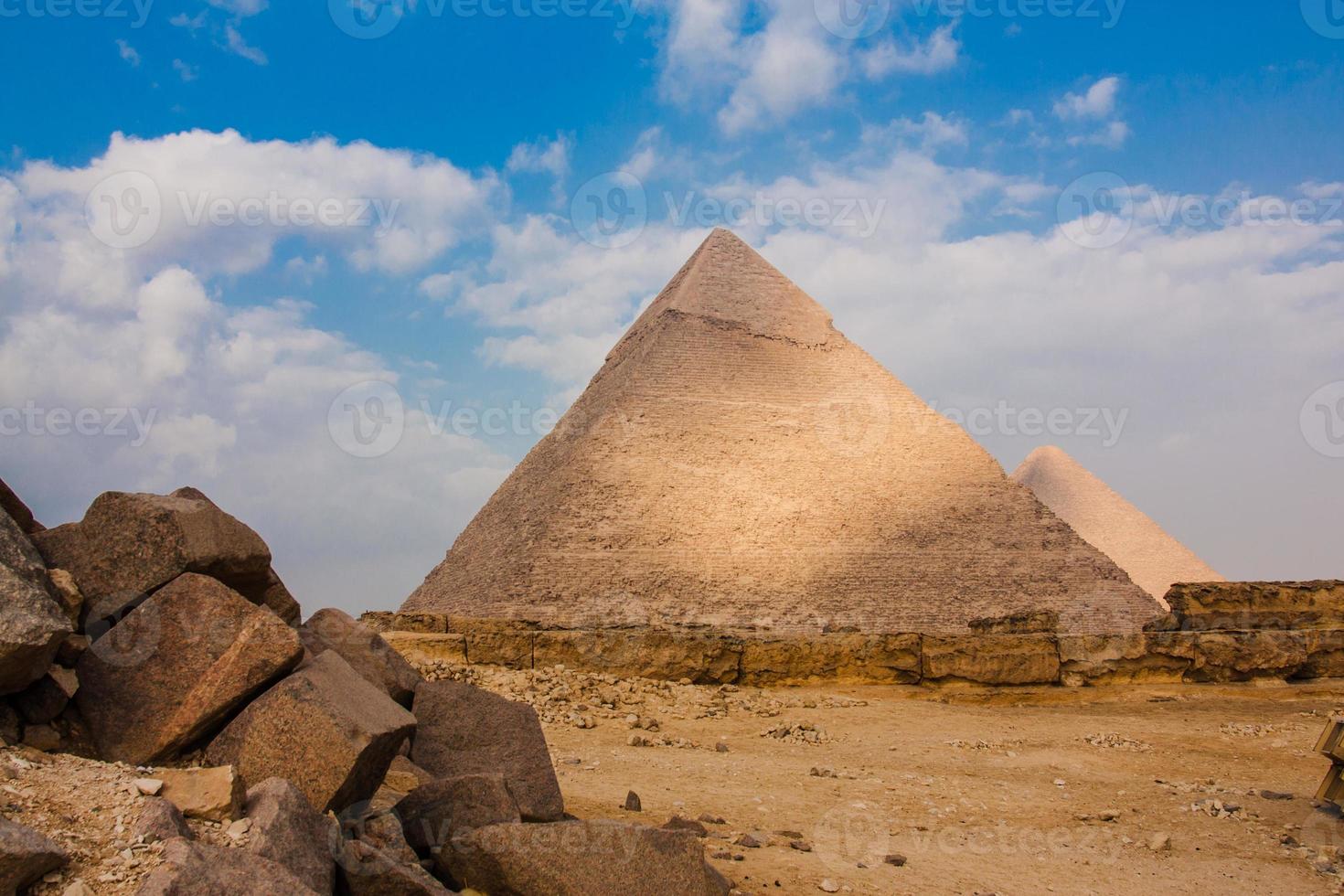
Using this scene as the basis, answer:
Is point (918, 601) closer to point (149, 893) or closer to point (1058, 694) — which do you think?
point (1058, 694)

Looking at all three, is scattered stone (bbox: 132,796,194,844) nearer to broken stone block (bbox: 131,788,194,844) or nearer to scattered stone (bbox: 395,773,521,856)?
broken stone block (bbox: 131,788,194,844)

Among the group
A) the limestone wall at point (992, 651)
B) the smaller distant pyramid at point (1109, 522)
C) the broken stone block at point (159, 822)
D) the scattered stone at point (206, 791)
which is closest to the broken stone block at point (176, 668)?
the scattered stone at point (206, 791)

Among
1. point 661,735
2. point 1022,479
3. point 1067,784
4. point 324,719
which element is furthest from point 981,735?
point 1022,479

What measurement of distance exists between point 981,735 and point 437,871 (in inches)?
178

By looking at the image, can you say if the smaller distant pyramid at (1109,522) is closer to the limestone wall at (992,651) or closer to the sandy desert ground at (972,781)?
the limestone wall at (992,651)

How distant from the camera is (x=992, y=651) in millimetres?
7707

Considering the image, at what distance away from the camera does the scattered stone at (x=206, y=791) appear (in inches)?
80.3

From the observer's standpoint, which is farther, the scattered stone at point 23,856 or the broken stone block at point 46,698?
the broken stone block at point 46,698

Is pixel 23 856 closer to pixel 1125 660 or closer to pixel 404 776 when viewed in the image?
pixel 404 776

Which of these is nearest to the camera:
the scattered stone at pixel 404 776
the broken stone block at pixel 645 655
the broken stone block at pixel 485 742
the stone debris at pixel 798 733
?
the scattered stone at pixel 404 776

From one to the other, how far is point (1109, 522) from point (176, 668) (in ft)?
191

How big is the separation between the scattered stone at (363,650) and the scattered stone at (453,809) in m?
0.74

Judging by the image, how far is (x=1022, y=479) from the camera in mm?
57531

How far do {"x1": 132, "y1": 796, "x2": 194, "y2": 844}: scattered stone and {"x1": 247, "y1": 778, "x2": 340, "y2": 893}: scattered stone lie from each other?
0.34ft
